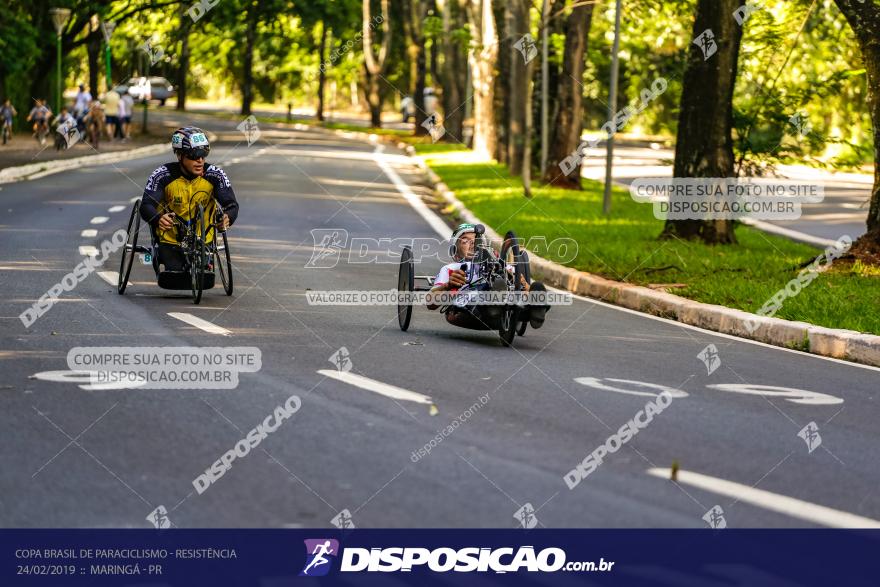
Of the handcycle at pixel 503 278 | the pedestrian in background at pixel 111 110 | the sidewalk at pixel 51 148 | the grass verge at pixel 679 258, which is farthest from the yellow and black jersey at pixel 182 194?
the pedestrian in background at pixel 111 110

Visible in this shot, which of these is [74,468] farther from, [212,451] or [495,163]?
[495,163]

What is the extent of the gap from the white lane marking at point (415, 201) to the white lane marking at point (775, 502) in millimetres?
14305

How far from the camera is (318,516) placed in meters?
6.01

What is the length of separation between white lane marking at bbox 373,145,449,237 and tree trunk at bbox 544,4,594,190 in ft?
9.81

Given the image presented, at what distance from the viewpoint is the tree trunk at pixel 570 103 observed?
1166 inches

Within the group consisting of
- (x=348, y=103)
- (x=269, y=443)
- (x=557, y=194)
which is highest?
(x=269, y=443)

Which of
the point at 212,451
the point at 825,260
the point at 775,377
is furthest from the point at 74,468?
the point at 825,260

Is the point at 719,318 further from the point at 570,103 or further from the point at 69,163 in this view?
the point at 69,163

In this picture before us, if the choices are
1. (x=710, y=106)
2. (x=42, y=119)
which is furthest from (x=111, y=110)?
(x=710, y=106)

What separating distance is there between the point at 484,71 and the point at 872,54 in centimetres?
2410

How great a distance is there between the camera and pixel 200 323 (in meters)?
11.5

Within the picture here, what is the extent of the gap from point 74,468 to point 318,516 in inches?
51.6

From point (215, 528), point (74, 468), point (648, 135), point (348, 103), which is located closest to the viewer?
point (215, 528)

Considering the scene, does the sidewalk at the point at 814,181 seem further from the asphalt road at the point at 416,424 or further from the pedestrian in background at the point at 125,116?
the pedestrian in background at the point at 125,116
